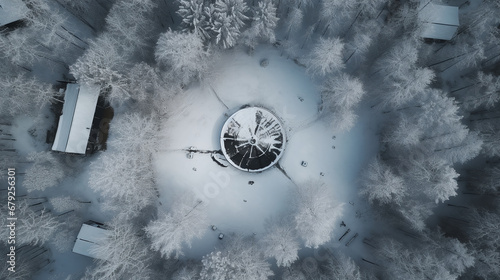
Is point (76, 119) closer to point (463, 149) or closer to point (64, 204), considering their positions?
point (64, 204)

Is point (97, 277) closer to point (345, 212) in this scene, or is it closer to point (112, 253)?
point (112, 253)

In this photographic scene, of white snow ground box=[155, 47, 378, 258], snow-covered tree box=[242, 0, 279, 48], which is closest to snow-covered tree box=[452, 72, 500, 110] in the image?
white snow ground box=[155, 47, 378, 258]

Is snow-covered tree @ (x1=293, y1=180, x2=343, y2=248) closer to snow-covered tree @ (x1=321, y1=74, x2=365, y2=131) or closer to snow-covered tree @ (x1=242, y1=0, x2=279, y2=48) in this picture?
snow-covered tree @ (x1=321, y1=74, x2=365, y2=131)

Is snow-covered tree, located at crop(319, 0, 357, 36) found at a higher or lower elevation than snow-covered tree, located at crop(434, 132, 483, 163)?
higher

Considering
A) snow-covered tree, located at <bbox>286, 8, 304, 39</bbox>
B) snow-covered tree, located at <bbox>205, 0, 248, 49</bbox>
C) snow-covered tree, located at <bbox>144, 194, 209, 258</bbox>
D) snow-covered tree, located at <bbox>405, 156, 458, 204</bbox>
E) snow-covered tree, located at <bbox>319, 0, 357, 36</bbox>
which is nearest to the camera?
snow-covered tree, located at <bbox>405, 156, 458, 204</bbox>

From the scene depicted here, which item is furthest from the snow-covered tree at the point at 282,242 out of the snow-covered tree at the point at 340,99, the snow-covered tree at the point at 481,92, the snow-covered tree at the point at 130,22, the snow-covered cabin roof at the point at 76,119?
the snow-covered tree at the point at 130,22

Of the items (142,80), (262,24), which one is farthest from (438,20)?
(142,80)

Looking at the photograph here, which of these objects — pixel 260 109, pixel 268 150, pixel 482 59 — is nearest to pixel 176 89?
pixel 260 109
